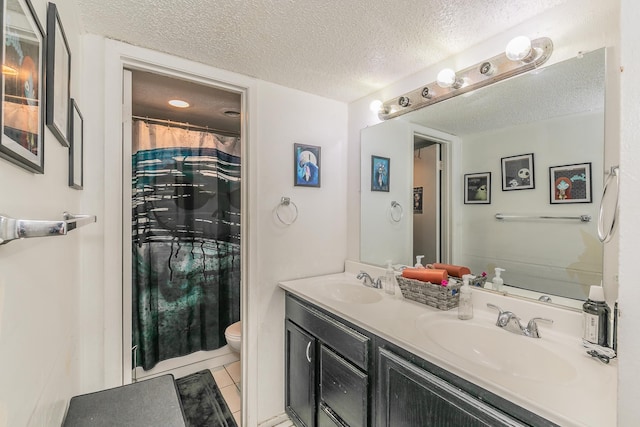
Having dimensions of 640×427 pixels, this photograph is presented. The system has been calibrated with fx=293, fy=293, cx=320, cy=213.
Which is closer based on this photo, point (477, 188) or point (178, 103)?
point (477, 188)

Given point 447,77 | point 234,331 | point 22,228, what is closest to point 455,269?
point 447,77

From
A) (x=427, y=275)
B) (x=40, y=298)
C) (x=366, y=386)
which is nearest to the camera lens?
(x=40, y=298)

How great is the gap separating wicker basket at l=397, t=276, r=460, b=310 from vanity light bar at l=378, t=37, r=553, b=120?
38.4 inches

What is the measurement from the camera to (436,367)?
969 mm

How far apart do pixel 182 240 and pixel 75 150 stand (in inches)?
52.0

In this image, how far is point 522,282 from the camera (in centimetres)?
132

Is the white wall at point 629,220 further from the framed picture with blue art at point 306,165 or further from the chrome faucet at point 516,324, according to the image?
the framed picture with blue art at point 306,165

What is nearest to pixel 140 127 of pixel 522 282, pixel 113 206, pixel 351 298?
pixel 113 206

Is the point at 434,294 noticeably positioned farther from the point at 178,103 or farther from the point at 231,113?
the point at 178,103

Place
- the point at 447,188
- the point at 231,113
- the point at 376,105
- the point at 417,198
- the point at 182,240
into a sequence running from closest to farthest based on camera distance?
the point at 447,188, the point at 417,198, the point at 376,105, the point at 182,240, the point at 231,113

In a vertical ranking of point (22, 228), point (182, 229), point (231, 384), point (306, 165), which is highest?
point (306, 165)

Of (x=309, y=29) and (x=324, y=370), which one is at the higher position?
(x=309, y=29)

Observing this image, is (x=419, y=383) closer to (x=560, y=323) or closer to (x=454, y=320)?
(x=454, y=320)

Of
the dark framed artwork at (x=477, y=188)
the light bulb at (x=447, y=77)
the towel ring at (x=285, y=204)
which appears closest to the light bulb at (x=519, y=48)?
the light bulb at (x=447, y=77)
